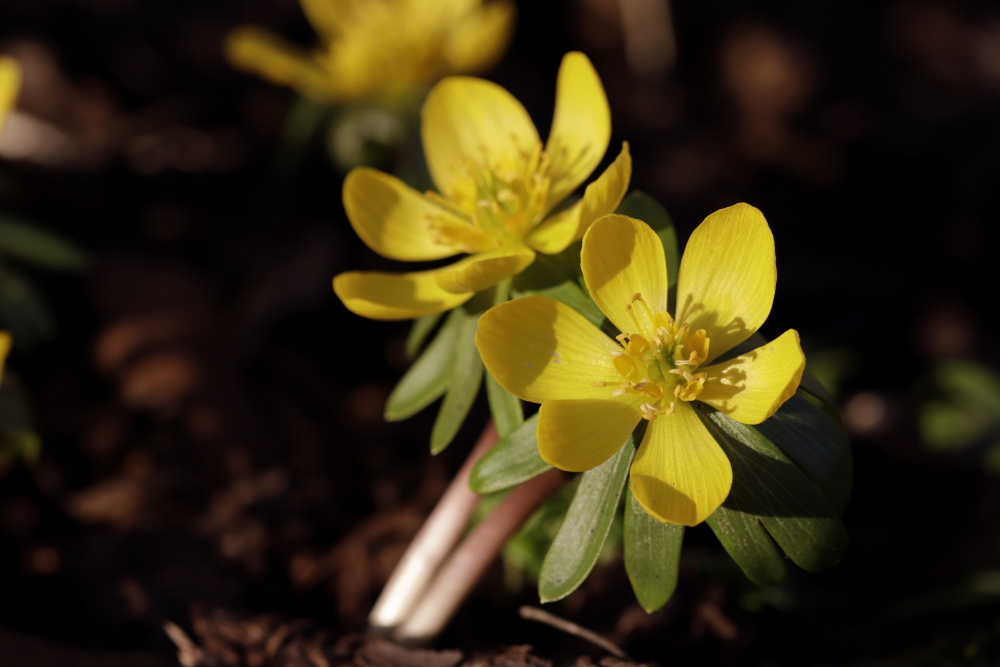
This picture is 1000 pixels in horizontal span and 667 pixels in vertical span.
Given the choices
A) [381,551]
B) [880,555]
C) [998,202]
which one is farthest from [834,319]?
[381,551]

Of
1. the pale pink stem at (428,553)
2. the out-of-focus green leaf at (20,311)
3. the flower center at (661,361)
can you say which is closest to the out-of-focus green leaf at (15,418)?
the out-of-focus green leaf at (20,311)

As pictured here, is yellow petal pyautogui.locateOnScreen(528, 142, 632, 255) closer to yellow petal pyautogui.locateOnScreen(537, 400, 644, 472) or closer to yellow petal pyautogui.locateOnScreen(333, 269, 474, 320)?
yellow petal pyautogui.locateOnScreen(333, 269, 474, 320)

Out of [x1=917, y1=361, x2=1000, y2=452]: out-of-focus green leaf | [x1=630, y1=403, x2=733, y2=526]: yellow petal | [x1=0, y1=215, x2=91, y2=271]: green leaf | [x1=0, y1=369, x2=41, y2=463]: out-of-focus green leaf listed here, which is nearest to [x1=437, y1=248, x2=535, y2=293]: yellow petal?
[x1=630, y1=403, x2=733, y2=526]: yellow petal

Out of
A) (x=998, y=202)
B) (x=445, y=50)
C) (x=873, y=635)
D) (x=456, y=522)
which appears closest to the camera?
(x=456, y=522)

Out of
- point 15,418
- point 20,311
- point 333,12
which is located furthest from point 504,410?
point 333,12

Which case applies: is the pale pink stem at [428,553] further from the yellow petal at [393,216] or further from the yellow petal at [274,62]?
the yellow petal at [274,62]

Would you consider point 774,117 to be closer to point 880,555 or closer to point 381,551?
point 880,555

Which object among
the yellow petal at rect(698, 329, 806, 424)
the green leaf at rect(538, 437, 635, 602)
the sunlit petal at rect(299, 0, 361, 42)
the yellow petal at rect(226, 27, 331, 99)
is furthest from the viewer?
the sunlit petal at rect(299, 0, 361, 42)
